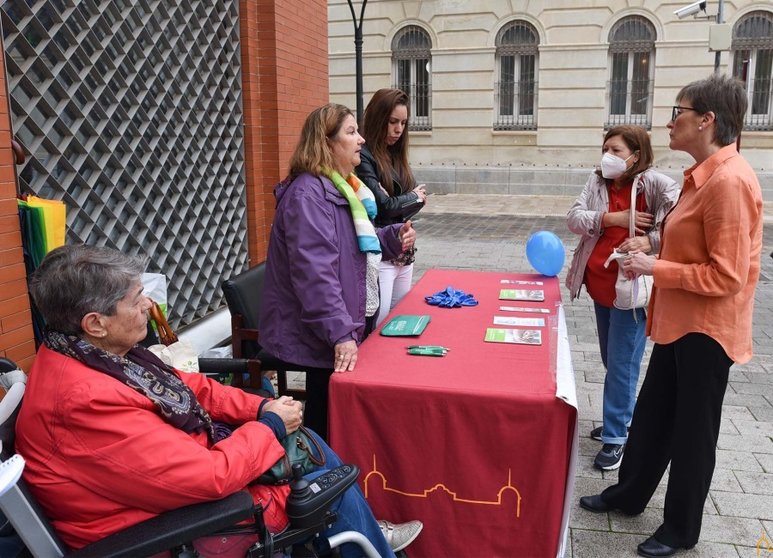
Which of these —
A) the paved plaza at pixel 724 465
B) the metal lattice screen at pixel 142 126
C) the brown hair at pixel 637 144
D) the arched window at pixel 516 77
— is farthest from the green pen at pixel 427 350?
the arched window at pixel 516 77

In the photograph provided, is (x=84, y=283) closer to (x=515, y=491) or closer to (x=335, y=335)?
(x=335, y=335)

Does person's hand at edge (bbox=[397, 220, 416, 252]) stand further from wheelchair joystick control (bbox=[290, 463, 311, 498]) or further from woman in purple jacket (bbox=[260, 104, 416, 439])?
wheelchair joystick control (bbox=[290, 463, 311, 498])

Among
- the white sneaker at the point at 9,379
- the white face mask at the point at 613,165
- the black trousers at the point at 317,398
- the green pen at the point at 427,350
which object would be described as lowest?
the black trousers at the point at 317,398

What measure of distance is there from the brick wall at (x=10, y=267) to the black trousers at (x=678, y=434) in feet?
9.18

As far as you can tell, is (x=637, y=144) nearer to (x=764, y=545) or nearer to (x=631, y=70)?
(x=764, y=545)

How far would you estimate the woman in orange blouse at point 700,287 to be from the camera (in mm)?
2412

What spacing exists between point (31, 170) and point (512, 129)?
601 inches

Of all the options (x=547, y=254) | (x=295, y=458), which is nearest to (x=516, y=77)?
(x=547, y=254)

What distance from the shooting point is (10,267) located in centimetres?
304

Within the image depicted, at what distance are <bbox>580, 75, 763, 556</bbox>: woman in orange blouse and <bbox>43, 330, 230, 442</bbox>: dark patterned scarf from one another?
175cm

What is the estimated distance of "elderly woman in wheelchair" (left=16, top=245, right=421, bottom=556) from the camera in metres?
1.73

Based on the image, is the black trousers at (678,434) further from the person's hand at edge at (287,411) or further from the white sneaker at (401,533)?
the person's hand at edge at (287,411)

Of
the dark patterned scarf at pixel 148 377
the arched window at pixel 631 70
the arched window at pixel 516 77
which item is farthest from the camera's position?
the arched window at pixel 516 77

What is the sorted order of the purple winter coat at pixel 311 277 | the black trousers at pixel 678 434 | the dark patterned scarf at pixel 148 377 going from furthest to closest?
the purple winter coat at pixel 311 277 → the black trousers at pixel 678 434 → the dark patterned scarf at pixel 148 377
